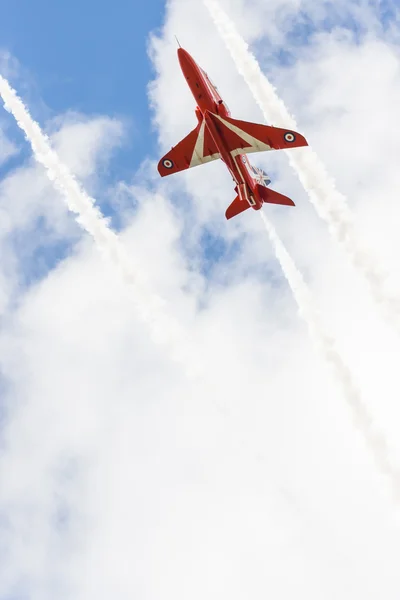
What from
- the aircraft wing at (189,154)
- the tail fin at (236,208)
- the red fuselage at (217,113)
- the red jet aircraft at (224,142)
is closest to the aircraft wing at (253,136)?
the red jet aircraft at (224,142)

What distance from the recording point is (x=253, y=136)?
66.8 m

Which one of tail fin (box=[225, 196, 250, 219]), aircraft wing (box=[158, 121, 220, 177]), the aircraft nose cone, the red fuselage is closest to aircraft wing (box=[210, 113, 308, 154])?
the red fuselage

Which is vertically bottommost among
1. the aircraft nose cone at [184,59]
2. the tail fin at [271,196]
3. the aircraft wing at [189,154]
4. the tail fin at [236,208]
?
the tail fin at [271,196]

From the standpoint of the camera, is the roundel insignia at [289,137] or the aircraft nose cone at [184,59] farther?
the roundel insignia at [289,137]

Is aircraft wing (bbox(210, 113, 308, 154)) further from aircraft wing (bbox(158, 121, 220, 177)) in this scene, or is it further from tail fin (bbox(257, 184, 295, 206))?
tail fin (bbox(257, 184, 295, 206))

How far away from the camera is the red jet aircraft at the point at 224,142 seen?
65625mm

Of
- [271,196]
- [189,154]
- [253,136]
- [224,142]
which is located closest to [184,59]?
[224,142]

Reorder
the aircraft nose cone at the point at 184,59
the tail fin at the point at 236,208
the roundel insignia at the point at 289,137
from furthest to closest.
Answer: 1. the tail fin at the point at 236,208
2. the roundel insignia at the point at 289,137
3. the aircraft nose cone at the point at 184,59

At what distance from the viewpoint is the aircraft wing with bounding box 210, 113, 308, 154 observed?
66.2 meters

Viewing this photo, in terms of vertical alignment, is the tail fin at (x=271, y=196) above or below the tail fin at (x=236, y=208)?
below

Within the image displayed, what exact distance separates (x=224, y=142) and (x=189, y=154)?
4010mm

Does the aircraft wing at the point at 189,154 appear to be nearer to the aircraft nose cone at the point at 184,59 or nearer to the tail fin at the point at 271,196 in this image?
the tail fin at the point at 271,196

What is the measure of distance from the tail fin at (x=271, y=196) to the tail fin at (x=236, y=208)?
1.75m

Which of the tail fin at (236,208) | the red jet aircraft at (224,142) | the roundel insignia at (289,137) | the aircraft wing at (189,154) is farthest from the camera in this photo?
the tail fin at (236,208)
